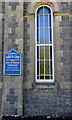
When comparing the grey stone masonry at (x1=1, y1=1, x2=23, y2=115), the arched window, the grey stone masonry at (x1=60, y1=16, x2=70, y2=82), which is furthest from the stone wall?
the grey stone masonry at (x1=1, y1=1, x2=23, y2=115)

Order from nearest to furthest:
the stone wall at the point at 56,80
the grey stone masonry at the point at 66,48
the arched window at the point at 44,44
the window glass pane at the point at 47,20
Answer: the stone wall at the point at 56,80 → the grey stone masonry at the point at 66,48 → the arched window at the point at 44,44 → the window glass pane at the point at 47,20

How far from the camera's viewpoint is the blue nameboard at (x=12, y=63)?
7.24 metres

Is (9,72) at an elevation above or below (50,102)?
above

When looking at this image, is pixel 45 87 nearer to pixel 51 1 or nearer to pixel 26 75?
pixel 26 75

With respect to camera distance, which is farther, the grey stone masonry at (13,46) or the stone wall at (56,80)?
the stone wall at (56,80)

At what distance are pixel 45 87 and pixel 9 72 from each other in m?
1.86

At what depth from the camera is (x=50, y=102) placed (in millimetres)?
7230

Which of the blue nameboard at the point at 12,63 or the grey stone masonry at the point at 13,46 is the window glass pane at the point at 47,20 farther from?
the blue nameboard at the point at 12,63

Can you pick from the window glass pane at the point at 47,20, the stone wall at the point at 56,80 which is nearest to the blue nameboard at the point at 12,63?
the stone wall at the point at 56,80

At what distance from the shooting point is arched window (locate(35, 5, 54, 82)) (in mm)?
7562

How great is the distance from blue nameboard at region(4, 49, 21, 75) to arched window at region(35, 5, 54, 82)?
970 mm

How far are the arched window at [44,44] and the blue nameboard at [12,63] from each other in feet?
3.18

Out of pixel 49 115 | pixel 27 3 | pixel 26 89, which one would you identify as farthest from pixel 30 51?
pixel 49 115

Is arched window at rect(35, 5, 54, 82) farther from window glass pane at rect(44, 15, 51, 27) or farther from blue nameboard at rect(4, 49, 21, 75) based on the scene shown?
blue nameboard at rect(4, 49, 21, 75)
